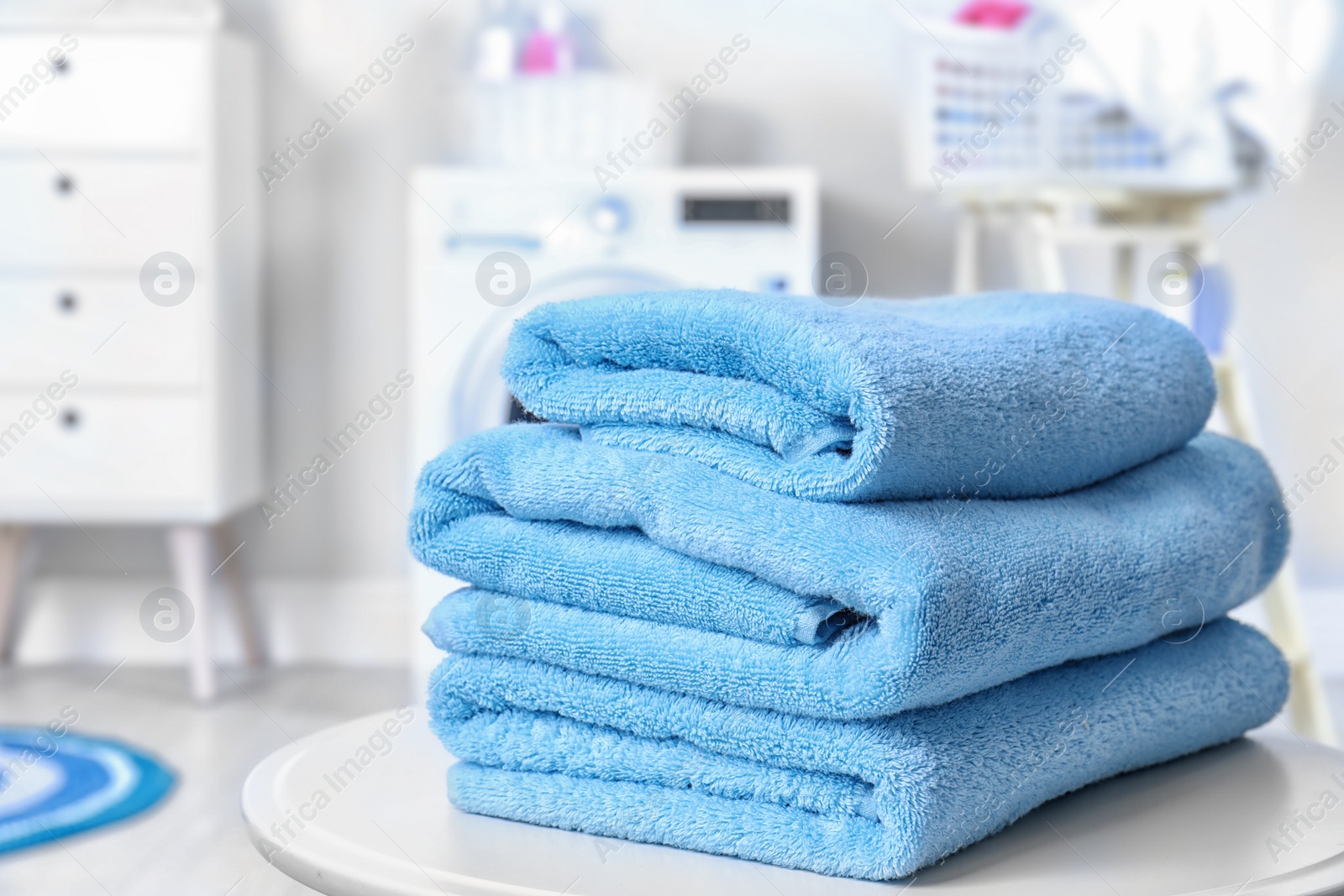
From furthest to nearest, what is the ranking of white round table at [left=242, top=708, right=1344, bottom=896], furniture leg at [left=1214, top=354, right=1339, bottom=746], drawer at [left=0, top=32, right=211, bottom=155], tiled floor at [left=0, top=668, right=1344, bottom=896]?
drawer at [left=0, top=32, right=211, bottom=155]
furniture leg at [left=1214, top=354, right=1339, bottom=746]
tiled floor at [left=0, top=668, right=1344, bottom=896]
white round table at [left=242, top=708, right=1344, bottom=896]

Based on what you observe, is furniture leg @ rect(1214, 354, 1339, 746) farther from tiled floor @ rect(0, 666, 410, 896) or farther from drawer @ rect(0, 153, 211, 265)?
drawer @ rect(0, 153, 211, 265)

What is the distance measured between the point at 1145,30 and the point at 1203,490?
1.30m

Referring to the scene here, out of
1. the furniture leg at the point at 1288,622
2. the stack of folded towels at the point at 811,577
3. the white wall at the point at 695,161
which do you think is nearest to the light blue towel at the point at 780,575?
the stack of folded towels at the point at 811,577

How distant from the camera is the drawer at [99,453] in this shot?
2062 millimetres

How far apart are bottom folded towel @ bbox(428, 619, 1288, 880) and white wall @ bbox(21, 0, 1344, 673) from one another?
1867mm

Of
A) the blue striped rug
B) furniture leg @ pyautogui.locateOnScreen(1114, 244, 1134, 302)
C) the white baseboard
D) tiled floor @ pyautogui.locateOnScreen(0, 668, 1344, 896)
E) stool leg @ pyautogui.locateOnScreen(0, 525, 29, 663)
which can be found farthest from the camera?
the white baseboard

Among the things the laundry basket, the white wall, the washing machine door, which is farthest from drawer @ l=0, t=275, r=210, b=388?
the laundry basket

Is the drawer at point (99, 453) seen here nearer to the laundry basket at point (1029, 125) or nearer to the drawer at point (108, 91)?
the drawer at point (108, 91)

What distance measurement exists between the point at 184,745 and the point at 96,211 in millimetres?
830

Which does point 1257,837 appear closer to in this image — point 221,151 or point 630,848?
point 630,848

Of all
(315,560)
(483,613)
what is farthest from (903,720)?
(315,560)

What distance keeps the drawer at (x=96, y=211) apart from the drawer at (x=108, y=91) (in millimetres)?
38

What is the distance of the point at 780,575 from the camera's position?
424 millimetres

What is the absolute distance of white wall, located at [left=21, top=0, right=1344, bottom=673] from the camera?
2.31 meters
